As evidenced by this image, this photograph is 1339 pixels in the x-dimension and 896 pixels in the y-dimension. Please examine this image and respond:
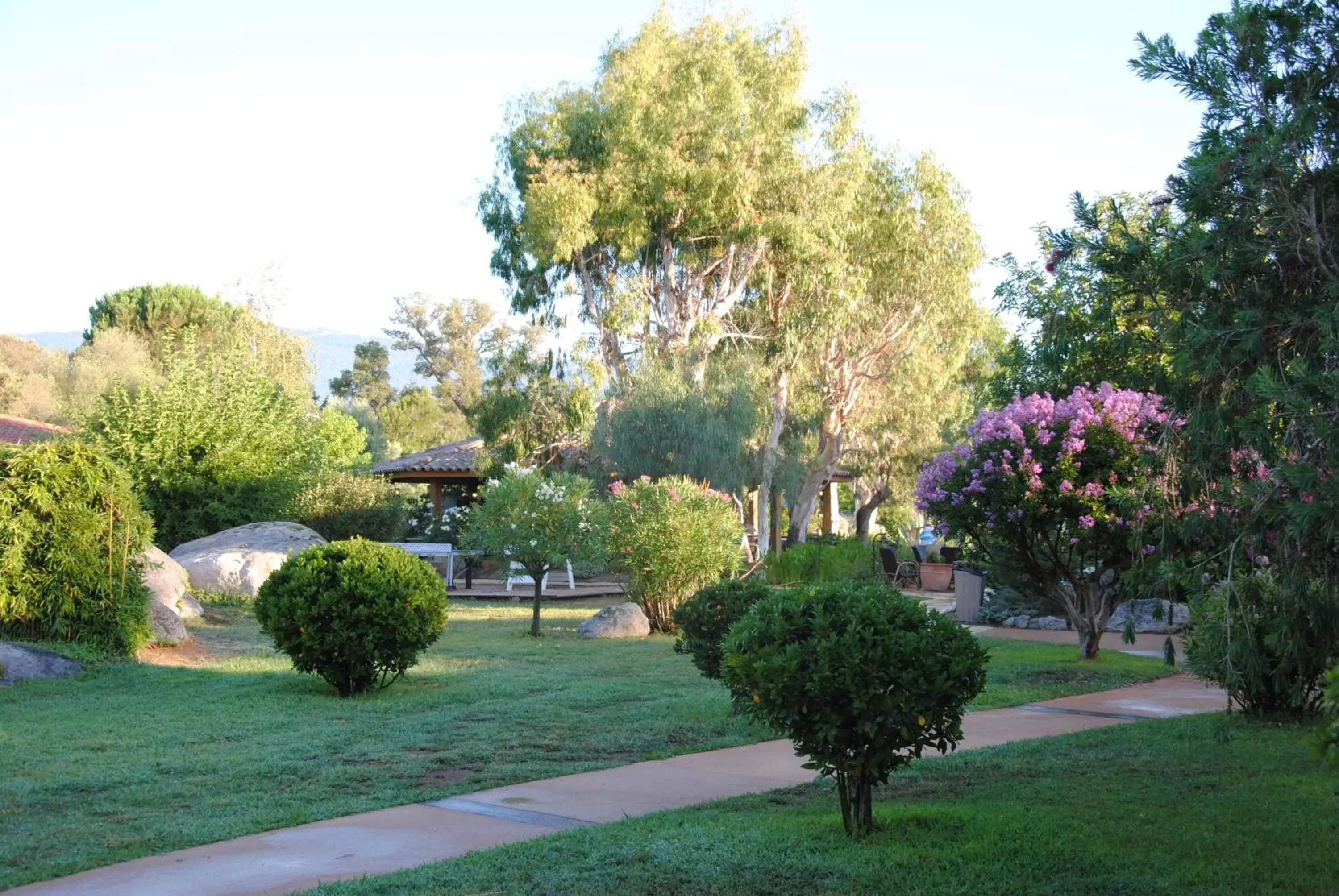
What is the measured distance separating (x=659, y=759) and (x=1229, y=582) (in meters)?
3.93

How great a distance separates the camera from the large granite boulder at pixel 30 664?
1173 cm

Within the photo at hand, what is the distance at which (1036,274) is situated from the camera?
23.8 m

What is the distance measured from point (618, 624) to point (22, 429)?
29034 millimetres

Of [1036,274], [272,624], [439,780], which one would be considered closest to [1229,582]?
[439,780]

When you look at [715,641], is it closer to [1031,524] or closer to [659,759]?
[659,759]

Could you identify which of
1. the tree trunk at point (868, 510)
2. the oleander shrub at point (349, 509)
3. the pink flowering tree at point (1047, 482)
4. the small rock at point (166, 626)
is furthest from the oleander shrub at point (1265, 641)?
the tree trunk at point (868, 510)

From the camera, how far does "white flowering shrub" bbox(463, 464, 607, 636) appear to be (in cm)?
1714

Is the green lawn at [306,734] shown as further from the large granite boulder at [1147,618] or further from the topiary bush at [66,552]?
the large granite boulder at [1147,618]

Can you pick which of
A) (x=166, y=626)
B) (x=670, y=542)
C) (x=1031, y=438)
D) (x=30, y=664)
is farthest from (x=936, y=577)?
(x=30, y=664)

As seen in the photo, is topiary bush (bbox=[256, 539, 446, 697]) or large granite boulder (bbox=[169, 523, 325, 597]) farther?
large granite boulder (bbox=[169, 523, 325, 597])

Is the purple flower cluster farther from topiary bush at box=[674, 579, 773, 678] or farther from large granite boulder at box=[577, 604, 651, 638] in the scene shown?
large granite boulder at box=[577, 604, 651, 638]

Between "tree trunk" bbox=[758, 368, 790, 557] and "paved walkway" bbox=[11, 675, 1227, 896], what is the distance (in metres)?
24.1

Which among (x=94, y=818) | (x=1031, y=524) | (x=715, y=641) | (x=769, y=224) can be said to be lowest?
(x=94, y=818)

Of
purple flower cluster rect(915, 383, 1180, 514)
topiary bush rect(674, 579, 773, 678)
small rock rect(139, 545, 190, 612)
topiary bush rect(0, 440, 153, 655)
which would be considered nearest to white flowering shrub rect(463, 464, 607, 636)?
small rock rect(139, 545, 190, 612)
